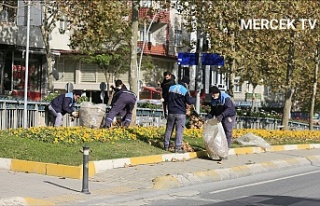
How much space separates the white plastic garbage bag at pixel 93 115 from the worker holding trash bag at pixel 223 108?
428 centimetres

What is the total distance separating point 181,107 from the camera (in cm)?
1630

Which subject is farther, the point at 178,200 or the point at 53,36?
the point at 53,36

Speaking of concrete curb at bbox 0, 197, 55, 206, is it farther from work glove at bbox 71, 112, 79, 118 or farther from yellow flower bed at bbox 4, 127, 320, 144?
work glove at bbox 71, 112, 79, 118

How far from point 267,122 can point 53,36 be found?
1837 centimetres

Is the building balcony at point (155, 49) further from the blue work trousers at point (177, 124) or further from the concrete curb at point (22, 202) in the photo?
the concrete curb at point (22, 202)

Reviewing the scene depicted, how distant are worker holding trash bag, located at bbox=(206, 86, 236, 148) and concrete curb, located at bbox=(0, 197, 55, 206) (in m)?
7.33

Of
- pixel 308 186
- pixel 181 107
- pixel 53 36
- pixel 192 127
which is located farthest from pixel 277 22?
pixel 53 36

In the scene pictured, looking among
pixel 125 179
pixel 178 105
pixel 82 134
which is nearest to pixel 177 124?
pixel 178 105

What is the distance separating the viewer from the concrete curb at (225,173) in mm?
13195

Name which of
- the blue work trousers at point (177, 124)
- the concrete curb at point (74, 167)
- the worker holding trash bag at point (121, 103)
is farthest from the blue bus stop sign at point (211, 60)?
the concrete curb at point (74, 167)

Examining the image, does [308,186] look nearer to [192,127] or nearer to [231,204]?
[231,204]

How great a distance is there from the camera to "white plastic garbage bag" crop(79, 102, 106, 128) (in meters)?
20.3

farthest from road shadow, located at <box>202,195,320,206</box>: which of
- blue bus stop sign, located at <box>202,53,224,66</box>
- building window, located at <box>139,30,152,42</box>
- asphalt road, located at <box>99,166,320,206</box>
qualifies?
building window, located at <box>139,30,152,42</box>

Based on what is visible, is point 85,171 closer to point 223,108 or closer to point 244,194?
point 244,194
